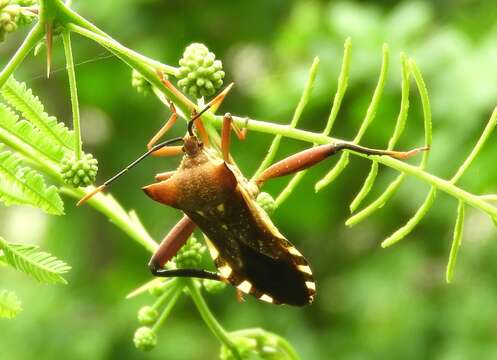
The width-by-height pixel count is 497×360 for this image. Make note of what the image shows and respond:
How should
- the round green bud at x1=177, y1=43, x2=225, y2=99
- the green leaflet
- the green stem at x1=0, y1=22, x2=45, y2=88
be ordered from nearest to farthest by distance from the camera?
the green stem at x1=0, y1=22, x2=45, y2=88, the round green bud at x1=177, y1=43, x2=225, y2=99, the green leaflet

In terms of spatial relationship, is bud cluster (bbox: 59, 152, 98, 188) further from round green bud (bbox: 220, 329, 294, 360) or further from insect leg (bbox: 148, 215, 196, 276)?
round green bud (bbox: 220, 329, 294, 360)

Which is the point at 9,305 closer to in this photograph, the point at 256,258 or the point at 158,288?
the point at 158,288

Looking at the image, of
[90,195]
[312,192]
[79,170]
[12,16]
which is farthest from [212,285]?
[312,192]

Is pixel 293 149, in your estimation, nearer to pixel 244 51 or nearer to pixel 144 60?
pixel 244 51

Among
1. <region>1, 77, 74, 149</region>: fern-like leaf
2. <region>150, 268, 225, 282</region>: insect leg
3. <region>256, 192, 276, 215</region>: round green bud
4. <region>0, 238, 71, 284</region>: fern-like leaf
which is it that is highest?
<region>256, 192, 276, 215</region>: round green bud

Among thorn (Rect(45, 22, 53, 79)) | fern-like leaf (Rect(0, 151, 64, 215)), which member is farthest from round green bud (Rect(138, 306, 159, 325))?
thorn (Rect(45, 22, 53, 79))

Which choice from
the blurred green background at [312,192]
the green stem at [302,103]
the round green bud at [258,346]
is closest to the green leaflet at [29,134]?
the green stem at [302,103]

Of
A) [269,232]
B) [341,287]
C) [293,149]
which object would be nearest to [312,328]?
[341,287]
